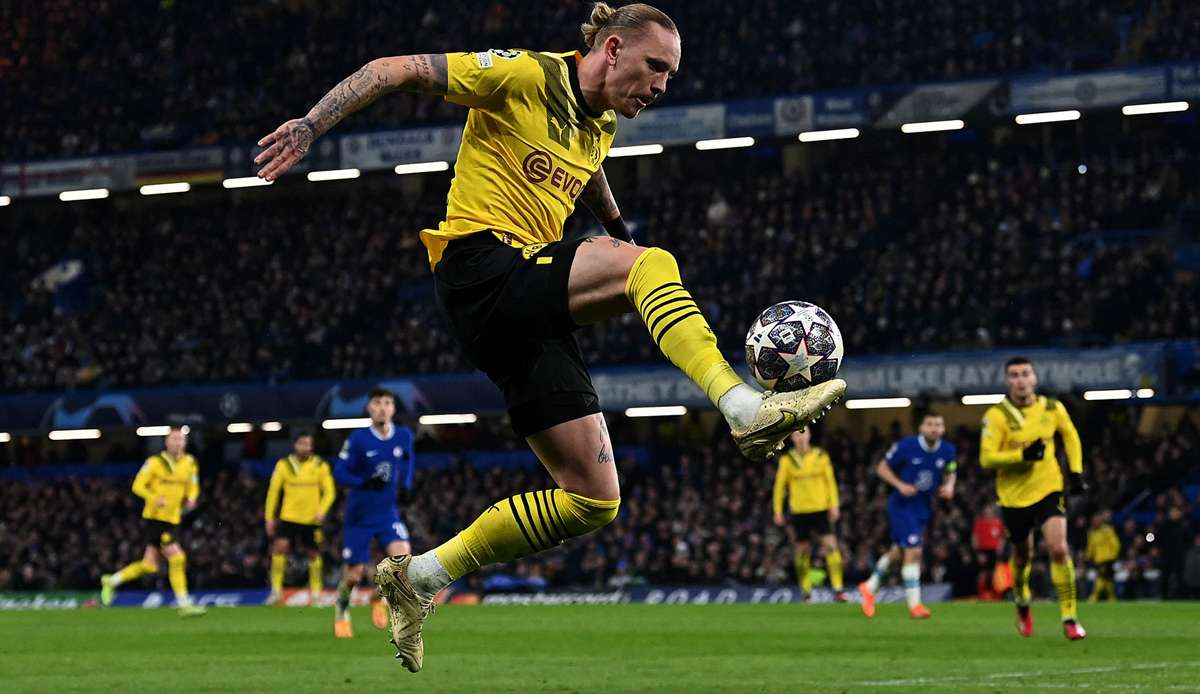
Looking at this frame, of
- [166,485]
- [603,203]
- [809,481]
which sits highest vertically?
[603,203]

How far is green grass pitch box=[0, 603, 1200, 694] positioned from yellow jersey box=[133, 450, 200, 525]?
6.51 ft

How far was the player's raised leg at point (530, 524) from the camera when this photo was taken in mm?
7031

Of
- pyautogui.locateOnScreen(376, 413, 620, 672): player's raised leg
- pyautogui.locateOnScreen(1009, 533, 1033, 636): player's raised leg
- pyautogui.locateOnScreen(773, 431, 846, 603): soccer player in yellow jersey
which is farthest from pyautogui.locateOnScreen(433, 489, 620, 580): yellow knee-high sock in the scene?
pyautogui.locateOnScreen(773, 431, 846, 603): soccer player in yellow jersey

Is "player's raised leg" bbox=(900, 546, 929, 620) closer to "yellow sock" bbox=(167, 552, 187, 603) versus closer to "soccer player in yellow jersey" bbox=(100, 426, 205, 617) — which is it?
"soccer player in yellow jersey" bbox=(100, 426, 205, 617)

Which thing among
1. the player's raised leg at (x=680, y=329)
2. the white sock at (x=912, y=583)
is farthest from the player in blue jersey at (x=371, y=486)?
the player's raised leg at (x=680, y=329)

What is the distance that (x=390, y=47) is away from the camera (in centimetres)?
4128

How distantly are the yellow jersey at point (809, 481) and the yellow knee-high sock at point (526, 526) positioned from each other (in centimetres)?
1656

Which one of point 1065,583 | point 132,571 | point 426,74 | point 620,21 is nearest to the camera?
point 426,74

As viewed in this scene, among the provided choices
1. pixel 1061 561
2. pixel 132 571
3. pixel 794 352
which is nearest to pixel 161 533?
pixel 132 571

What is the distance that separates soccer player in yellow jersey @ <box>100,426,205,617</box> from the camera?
2308cm

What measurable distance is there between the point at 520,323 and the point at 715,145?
30145 mm

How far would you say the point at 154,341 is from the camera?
131 feet

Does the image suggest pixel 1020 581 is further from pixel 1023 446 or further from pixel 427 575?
pixel 427 575

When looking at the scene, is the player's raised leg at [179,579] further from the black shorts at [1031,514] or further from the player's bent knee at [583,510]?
the player's bent knee at [583,510]
